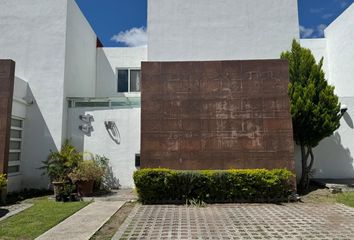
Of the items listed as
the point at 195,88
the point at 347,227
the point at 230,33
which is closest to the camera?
the point at 347,227

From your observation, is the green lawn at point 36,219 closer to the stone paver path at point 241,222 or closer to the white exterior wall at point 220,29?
the stone paver path at point 241,222

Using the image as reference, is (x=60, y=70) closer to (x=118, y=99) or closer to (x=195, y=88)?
(x=118, y=99)

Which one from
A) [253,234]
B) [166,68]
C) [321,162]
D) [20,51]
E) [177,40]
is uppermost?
[177,40]

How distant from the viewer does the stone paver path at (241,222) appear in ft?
20.6

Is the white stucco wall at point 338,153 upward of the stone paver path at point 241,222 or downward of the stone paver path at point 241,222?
upward

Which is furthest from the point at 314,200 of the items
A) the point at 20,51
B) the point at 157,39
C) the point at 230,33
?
the point at 20,51

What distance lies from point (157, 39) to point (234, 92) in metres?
5.89

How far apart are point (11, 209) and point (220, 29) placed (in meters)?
11.3

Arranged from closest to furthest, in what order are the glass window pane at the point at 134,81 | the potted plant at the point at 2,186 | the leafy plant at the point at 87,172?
1. the potted plant at the point at 2,186
2. the leafy plant at the point at 87,172
3. the glass window pane at the point at 134,81

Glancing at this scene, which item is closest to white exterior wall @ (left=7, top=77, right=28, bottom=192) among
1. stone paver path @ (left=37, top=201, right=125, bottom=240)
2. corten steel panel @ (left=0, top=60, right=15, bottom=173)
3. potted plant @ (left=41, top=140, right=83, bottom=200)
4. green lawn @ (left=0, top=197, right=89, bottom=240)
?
corten steel panel @ (left=0, top=60, right=15, bottom=173)

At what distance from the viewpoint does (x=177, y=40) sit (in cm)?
1476

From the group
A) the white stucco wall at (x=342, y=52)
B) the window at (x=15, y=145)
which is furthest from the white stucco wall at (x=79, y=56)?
the white stucco wall at (x=342, y=52)

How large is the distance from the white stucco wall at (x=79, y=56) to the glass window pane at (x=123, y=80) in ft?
4.13

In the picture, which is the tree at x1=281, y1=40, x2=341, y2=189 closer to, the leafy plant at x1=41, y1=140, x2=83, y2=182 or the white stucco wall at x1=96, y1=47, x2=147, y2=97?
the white stucco wall at x1=96, y1=47, x2=147, y2=97
